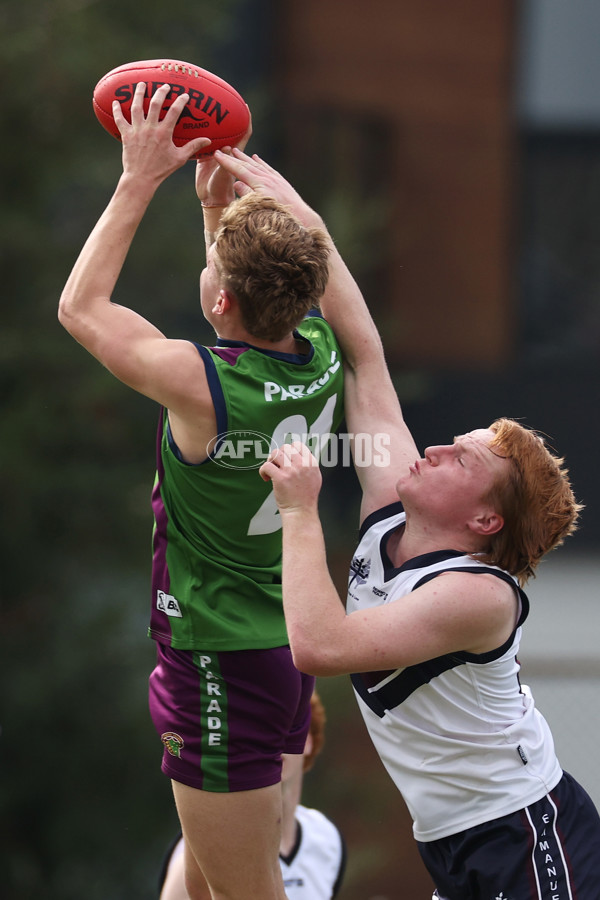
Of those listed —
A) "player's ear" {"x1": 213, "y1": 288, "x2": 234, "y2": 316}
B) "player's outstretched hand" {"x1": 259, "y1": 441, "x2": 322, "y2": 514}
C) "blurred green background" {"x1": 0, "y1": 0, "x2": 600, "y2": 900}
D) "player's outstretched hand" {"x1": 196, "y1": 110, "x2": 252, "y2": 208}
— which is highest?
"player's outstretched hand" {"x1": 196, "y1": 110, "x2": 252, "y2": 208}

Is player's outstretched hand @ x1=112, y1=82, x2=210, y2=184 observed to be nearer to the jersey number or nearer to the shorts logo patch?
the jersey number

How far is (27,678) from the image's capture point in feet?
25.0

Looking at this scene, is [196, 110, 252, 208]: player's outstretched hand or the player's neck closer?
the player's neck

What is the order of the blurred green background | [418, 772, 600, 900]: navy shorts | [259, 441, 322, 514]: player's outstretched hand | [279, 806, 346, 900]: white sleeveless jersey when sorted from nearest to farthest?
[259, 441, 322, 514]: player's outstretched hand < [418, 772, 600, 900]: navy shorts < [279, 806, 346, 900]: white sleeveless jersey < the blurred green background

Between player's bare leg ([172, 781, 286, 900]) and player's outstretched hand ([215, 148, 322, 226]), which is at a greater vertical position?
player's outstretched hand ([215, 148, 322, 226])

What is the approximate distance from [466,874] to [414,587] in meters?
0.59

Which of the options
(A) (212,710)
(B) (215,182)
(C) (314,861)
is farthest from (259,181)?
(C) (314,861)

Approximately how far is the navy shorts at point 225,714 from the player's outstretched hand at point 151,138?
3.35 ft

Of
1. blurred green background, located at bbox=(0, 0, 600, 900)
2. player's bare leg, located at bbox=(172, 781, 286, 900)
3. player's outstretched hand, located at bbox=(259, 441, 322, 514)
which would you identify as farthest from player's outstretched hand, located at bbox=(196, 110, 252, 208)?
blurred green background, located at bbox=(0, 0, 600, 900)

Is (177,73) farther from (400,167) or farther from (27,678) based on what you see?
(400,167)

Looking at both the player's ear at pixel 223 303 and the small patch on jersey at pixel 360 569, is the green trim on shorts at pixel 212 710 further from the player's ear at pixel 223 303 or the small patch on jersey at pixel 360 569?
the player's ear at pixel 223 303

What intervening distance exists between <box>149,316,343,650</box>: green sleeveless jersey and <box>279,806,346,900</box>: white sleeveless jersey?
1217 millimetres

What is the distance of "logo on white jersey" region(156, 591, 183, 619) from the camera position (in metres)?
2.36

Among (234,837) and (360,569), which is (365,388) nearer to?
(360,569)
